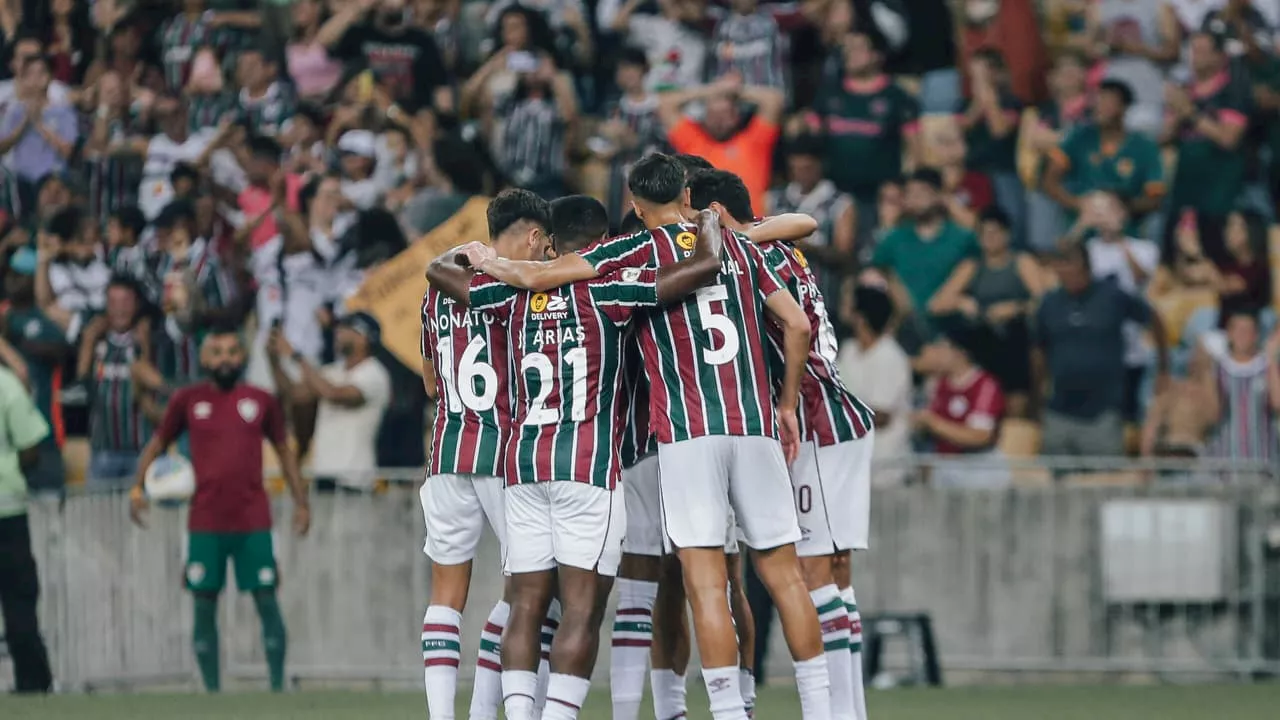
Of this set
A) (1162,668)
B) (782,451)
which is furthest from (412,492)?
(782,451)

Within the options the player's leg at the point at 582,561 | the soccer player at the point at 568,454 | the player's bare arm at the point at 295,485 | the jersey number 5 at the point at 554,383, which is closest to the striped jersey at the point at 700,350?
the soccer player at the point at 568,454

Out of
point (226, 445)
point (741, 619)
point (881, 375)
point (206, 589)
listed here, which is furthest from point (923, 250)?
point (741, 619)

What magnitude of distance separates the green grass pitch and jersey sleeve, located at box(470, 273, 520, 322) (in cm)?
315

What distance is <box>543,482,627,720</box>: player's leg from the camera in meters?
9.05

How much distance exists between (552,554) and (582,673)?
0.51 m

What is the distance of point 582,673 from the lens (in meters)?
9.04

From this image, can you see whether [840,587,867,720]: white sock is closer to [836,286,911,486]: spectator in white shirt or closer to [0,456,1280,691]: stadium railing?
[0,456,1280,691]: stadium railing

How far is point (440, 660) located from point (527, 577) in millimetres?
595

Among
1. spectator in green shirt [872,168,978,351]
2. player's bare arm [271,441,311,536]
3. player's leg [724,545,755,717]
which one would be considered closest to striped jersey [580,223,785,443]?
player's leg [724,545,755,717]

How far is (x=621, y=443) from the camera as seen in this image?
952 cm

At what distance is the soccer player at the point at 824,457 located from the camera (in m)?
9.82

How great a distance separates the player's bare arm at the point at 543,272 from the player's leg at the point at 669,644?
4.79 ft

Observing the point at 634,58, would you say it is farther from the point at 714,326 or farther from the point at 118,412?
the point at 714,326

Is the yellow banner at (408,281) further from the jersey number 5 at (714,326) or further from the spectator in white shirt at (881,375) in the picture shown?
the jersey number 5 at (714,326)
